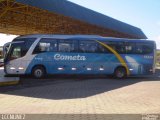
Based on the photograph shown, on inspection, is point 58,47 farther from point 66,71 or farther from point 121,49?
point 121,49

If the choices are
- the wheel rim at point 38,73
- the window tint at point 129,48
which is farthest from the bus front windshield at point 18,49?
the window tint at point 129,48

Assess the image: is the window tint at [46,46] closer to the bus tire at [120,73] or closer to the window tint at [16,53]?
the window tint at [16,53]

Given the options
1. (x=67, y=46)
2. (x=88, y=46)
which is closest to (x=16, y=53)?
(x=67, y=46)

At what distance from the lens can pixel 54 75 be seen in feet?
76.7

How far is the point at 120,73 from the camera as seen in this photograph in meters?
22.3

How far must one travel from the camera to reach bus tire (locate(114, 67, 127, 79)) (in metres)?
22.3

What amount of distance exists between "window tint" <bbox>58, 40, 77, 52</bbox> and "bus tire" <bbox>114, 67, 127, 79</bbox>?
129 inches

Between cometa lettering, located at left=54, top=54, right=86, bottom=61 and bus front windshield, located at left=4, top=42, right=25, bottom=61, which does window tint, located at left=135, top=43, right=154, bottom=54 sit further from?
bus front windshield, located at left=4, top=42, right=25, bottom=61

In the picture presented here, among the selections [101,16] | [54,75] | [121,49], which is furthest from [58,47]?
[101,16]

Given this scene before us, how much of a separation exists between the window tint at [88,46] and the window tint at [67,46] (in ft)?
1.36

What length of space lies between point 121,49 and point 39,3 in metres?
7.18

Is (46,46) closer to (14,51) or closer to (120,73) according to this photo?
(14,51)

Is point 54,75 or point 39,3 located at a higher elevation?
point 39,3

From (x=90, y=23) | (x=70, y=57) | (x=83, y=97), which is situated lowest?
(x=83, y=97)
